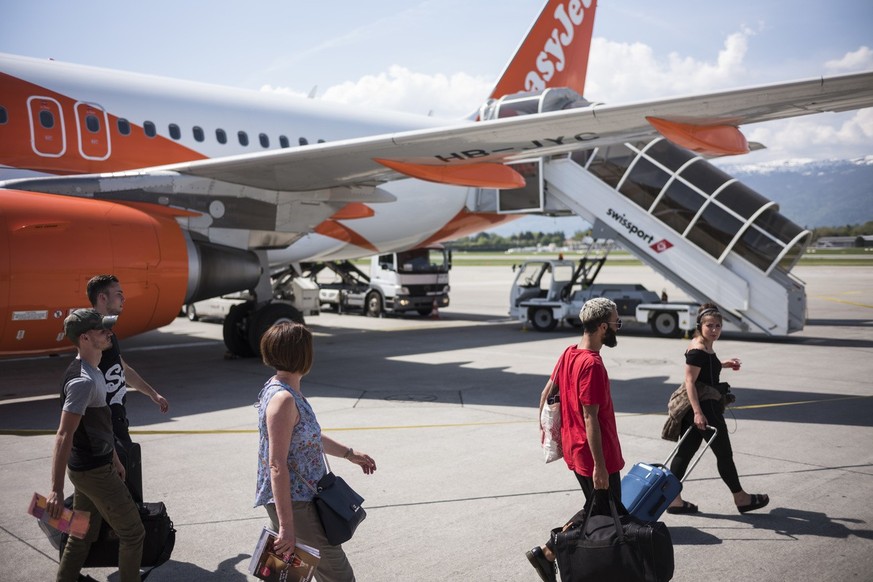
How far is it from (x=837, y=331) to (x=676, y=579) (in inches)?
600

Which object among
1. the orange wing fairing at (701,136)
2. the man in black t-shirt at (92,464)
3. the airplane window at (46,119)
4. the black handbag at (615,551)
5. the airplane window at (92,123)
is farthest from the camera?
the airplane window at (92,123)

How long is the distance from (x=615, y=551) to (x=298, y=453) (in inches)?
64.7

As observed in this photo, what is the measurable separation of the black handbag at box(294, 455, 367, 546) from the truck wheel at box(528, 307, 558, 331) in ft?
48.7

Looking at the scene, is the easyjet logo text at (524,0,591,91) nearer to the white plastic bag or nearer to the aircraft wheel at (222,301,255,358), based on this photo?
the aircraft wheel at (222,301,255,358)

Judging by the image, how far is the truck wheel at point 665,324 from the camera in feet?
54.3

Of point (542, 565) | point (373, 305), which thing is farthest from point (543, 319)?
point (542, 565)

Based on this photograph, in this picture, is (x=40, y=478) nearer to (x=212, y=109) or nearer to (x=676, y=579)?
(x=676, y=579)

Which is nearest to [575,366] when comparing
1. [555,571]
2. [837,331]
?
[555,571]

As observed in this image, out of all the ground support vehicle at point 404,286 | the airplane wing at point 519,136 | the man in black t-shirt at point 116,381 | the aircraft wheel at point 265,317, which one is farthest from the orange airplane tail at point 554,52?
the man in black t-shirt at point 116,381

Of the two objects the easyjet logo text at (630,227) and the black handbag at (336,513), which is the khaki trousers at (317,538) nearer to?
the black handbag at (336,513)

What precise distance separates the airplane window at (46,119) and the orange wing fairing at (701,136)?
829cm

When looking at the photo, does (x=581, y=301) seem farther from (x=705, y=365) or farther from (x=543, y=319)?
(x=705, y=365)

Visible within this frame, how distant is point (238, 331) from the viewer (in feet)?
44.1

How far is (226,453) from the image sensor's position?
283 inches
